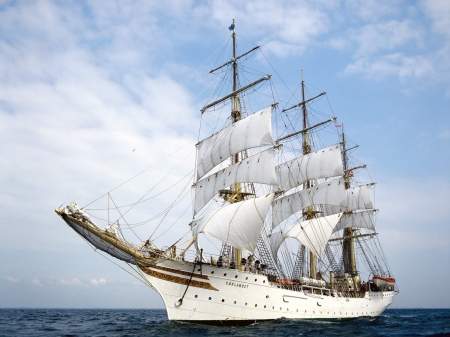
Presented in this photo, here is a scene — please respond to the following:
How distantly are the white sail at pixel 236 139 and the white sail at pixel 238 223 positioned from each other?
5.81m

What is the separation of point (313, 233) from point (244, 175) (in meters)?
12.9

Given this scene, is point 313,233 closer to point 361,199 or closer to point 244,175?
point 244,175

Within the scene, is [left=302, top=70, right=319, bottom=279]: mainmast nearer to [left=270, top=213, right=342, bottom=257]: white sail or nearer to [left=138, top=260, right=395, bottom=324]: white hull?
[left=270, top=213, right=342, bottom=257]: white sail

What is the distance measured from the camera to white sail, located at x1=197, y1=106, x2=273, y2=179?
3278 centimetres

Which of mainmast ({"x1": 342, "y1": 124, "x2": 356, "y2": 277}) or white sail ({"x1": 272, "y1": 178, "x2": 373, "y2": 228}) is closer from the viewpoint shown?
white sail ({"x1": 272, "y1": 178, "x2": 373, "y2": 228})

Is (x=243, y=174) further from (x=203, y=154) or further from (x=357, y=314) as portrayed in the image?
(x=357, y=314)

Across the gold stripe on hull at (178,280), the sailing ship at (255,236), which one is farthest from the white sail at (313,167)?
the gold stripe on hull at (178,280)

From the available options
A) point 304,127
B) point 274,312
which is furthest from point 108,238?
point 304,127

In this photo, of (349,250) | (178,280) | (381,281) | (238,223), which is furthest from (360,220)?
(178,280)

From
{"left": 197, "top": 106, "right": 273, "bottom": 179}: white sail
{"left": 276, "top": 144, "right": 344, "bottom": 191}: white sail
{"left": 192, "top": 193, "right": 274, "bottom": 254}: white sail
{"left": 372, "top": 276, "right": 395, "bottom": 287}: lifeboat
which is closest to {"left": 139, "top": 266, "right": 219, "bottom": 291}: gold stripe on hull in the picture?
{"left": 192, "top": 193, "right": 274, "bottom": 254}: white sail

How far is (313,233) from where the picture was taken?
135 ft

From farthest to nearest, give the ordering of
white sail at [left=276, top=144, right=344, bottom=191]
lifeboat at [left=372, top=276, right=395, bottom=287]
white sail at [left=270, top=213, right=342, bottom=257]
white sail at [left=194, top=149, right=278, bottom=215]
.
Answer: white sail at [left=276, top=144, right=344, bottom=191]
lifeboat at [left=372, top=276, right=395, bottom=287]
white sail at [left=270, top=213, right=342, bottom=257]
white sail at [left=194, top=149, right=278, bottom=215]

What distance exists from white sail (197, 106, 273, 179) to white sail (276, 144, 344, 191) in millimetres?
12893

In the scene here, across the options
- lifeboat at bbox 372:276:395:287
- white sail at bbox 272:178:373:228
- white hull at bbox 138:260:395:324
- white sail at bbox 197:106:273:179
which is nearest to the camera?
white hull at bbox 138:260:395:324
